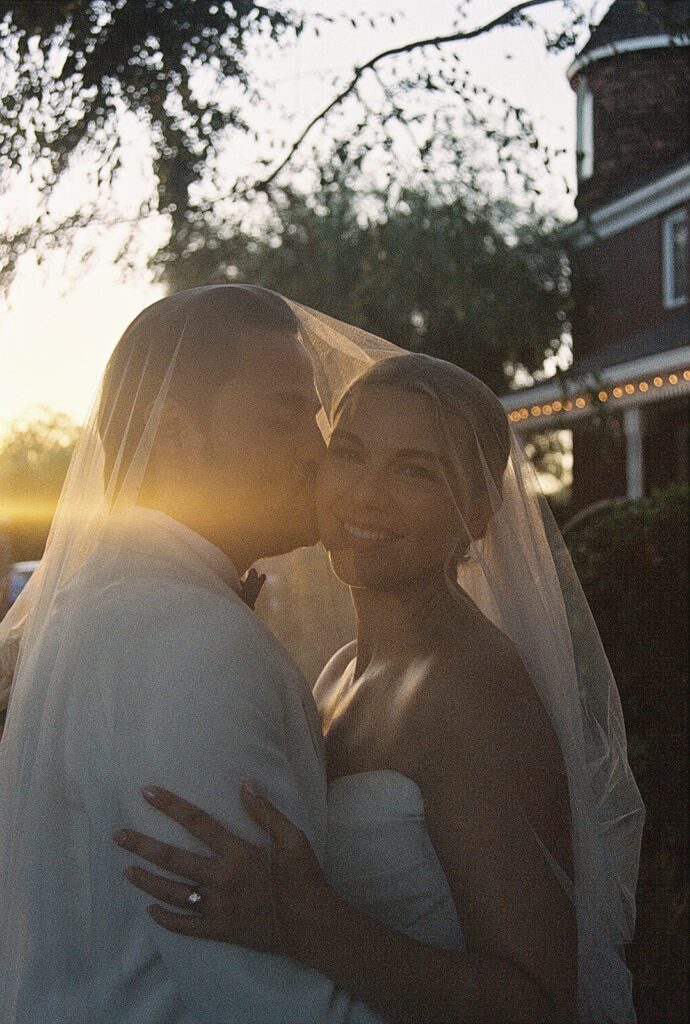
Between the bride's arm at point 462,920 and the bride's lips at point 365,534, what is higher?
the bride's lips at point 365,534

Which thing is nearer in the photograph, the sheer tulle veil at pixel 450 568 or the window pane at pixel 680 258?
the sheer tulle veil at pixel 450 568

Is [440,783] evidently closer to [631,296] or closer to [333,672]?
[333,672]

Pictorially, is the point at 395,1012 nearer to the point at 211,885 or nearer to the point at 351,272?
the point at 211,885

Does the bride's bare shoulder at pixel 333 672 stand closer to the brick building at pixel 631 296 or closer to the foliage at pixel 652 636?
the foliage at pixel 652 636

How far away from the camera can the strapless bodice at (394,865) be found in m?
2.23

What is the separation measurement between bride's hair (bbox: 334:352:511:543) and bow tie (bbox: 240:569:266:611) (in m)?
0.44

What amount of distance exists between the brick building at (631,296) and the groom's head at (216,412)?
627 inches

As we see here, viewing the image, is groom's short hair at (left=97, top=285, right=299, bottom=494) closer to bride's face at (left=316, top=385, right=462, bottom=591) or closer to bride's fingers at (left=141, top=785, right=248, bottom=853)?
bride's face at (left=316, top=385, right=462, bottom=591)

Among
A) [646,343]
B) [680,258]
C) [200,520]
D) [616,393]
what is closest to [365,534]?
[200,520]

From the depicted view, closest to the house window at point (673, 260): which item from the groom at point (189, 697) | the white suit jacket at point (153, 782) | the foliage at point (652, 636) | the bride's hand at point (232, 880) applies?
the foliage at point (652, 636)

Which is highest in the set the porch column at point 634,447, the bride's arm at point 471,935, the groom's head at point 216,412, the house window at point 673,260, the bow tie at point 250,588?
the groom's head at point 216,412

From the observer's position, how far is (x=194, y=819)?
2.00m

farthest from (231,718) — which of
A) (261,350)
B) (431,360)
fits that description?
(431,360)

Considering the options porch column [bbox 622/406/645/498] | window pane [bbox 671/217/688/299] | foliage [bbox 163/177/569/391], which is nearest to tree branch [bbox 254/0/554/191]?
foliage [bbox 163/177/569/391]
